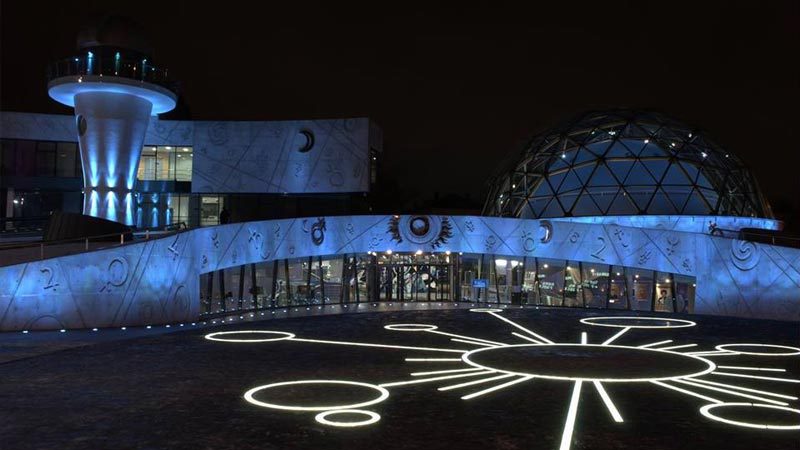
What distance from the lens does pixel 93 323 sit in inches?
882

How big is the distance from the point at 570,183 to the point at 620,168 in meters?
3.01

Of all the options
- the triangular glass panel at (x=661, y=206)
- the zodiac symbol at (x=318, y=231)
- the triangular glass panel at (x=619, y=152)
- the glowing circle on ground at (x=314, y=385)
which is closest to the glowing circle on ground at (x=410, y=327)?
the glowing circle on ground at (x=314, y=385)

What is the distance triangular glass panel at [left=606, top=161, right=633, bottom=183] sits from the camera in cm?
4256

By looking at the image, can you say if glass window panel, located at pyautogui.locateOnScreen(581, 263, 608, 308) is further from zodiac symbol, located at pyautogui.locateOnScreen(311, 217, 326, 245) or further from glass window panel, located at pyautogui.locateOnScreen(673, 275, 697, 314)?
zodiac symbol, located at pyautogui.locateOnScreen(311, 217, 326, 245)

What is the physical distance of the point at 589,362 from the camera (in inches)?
643

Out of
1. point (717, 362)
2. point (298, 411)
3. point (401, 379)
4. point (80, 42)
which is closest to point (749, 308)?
point (717, 362)

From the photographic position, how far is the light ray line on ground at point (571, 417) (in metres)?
9.57

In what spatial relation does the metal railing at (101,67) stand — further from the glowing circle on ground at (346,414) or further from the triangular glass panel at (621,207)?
the glowing circle on ground at (346,414)

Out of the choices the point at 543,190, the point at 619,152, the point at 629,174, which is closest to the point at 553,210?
the point at 543,190

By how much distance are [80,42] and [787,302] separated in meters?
34.8

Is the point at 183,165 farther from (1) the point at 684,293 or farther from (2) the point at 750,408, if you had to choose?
(2) the point at 750,408

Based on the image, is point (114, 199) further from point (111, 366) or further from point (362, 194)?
point (111, 366)

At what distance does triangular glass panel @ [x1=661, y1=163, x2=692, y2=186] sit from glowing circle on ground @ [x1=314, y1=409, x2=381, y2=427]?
3486 centimetres

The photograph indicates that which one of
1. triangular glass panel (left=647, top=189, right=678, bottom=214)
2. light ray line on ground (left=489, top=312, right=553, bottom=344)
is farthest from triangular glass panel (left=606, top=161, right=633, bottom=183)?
light ray line on ground (left=489, top=312, right=553, bottom=344)
